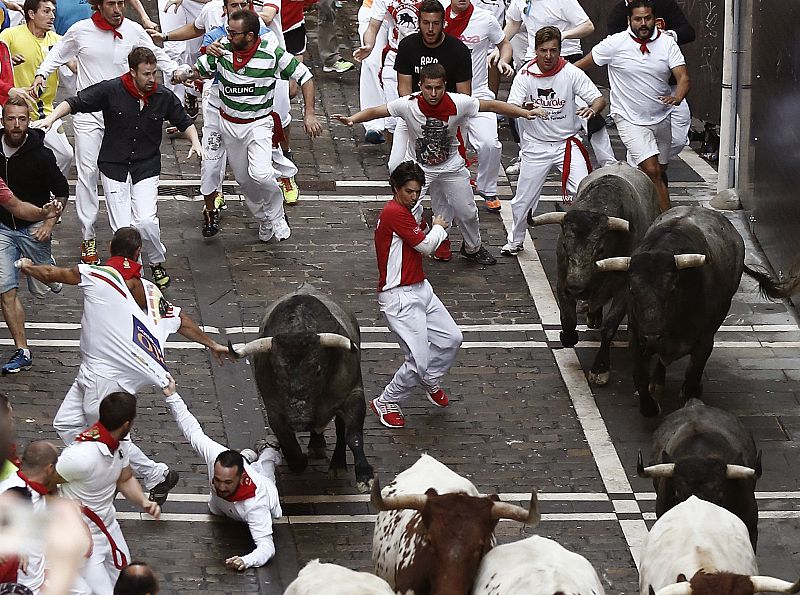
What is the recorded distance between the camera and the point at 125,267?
1144cm

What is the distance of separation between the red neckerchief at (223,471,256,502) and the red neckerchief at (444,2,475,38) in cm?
861

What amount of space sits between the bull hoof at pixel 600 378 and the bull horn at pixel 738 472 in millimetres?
4029

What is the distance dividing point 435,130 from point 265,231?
246 centimetres

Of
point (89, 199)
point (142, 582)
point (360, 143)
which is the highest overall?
point (142, 582)

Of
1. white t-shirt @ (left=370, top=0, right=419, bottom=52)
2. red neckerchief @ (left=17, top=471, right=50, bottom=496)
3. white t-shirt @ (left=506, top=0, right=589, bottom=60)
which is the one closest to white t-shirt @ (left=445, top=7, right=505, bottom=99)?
white t-shirt @ (left=370, top=0, right=419, bottom=52)

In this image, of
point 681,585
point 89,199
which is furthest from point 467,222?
point 681,585

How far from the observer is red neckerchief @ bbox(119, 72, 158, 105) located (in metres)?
14.5

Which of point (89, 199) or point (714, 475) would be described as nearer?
point (714, 475)

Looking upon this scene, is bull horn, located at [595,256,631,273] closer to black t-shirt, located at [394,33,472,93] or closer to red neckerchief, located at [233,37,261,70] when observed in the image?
black t-shirt, located at [394,33,472,93]

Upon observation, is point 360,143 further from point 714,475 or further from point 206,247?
point 714,475

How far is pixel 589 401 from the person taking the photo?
1370 cm

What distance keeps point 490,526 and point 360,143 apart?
1166cm

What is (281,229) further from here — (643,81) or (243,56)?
(643,81)

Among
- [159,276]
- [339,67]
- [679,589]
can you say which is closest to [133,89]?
[159,276]
